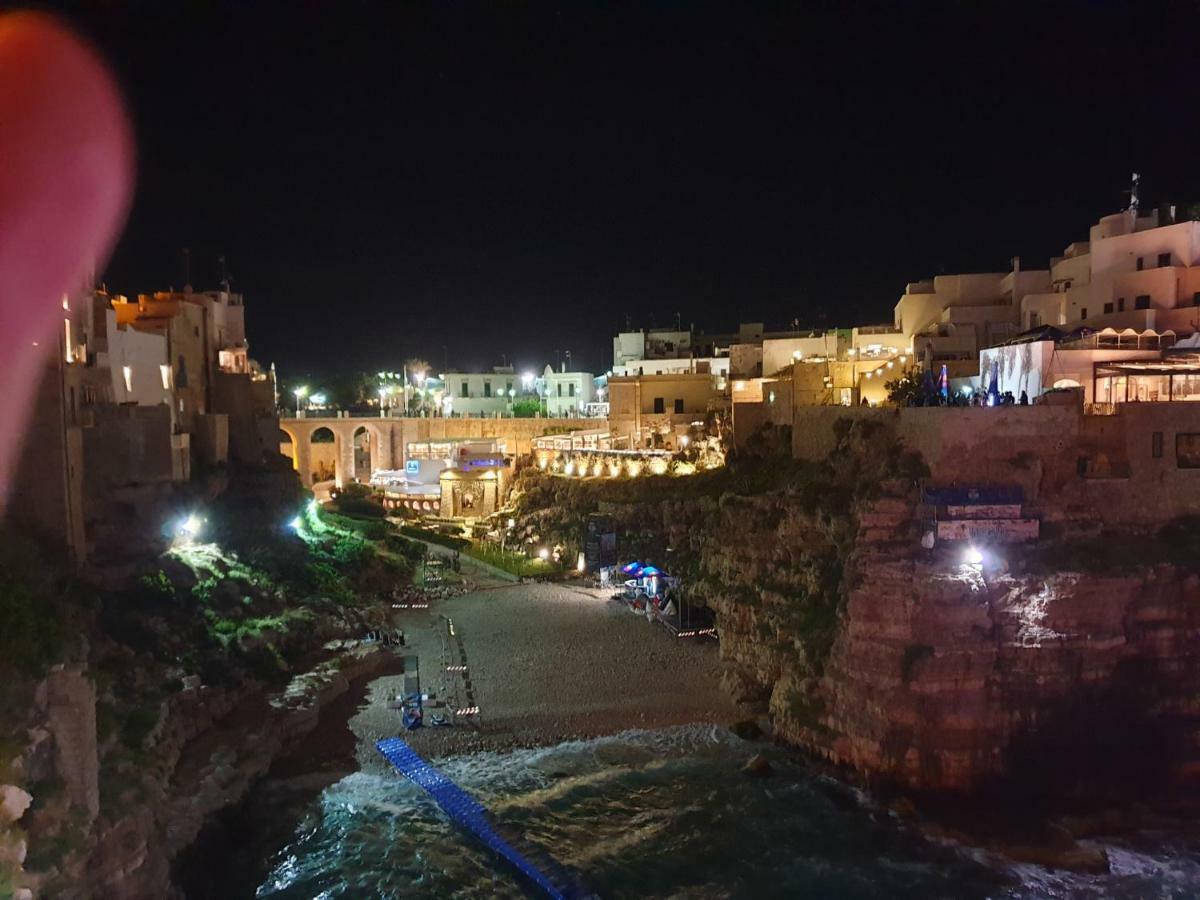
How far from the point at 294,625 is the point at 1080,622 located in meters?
25.8

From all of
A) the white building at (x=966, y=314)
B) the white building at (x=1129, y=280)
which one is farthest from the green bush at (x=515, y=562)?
the white building at (x=1129, y=280)

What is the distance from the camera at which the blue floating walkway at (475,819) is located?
60.5 ft

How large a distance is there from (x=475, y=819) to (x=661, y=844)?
185 inches

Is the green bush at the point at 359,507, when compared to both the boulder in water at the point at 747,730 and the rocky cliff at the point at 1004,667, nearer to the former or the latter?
the boulder in water at the point at 747,730

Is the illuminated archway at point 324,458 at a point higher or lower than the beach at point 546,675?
higher

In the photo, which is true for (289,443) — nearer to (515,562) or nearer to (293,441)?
(293,441)

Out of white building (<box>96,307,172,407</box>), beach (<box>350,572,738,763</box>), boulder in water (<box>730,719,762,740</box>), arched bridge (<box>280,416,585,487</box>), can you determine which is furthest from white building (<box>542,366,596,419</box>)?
boulder in water (<box>730,719,762,740</box>)

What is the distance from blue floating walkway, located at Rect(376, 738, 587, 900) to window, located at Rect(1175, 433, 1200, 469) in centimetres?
2089

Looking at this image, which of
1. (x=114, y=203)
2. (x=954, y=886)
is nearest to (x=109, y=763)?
(x=954, y=886)

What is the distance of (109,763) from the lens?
17266 mm

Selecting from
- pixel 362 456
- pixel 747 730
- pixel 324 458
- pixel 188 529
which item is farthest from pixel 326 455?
pixel 747 730

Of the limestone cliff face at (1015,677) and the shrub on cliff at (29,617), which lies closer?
the shrub on cliff at (29,617)

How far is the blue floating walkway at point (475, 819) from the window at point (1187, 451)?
2089cm

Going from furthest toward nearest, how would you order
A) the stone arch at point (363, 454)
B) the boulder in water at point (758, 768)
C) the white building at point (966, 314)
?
the stone arch at point (363, 454)
the white building at point (966, 314)
the boulder in water at point (758, 768)
